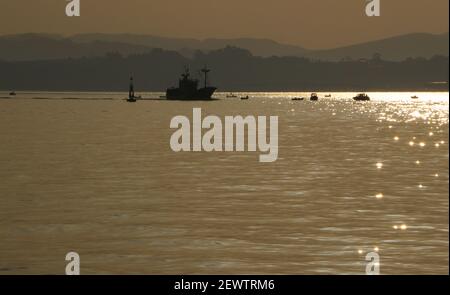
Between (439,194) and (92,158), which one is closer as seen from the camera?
(439,194)

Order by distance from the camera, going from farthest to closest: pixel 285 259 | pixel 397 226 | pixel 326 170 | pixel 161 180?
pixel 326 170 < pixel 161 180 < pixel 397 226 < pixel 285 259

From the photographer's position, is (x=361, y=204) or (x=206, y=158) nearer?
(x=361, y=204)

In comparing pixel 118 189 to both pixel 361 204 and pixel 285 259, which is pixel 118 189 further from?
pixel 285 259

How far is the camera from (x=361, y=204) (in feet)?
116

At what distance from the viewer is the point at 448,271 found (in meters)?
21.8

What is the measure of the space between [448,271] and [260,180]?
78.4 ft

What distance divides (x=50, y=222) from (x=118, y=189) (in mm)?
10286

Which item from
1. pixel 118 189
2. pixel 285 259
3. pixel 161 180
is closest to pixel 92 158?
pixel 161 180

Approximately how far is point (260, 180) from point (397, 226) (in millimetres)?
16346
